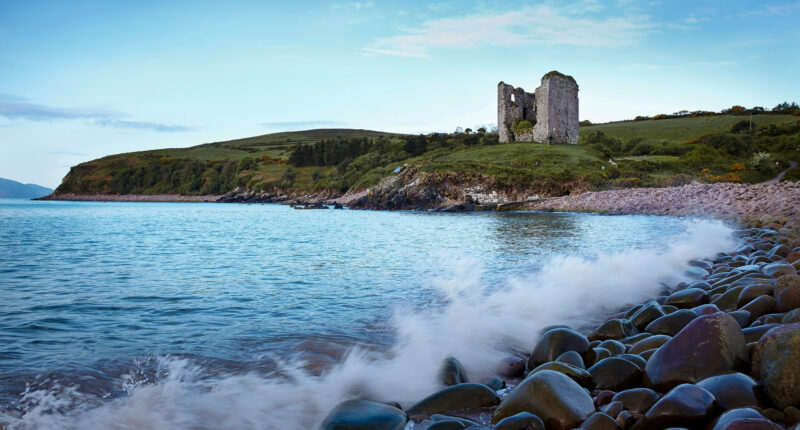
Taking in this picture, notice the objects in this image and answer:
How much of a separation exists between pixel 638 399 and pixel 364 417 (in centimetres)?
209

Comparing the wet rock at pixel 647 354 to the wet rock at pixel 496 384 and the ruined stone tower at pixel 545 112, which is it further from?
the ruined stone tower at pixel 545 112

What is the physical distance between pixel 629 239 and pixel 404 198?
34880 mm

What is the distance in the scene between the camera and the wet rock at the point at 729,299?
586cm

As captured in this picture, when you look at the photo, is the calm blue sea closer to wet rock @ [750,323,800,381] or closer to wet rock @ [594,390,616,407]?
wet rock @ [594,390,616,407]

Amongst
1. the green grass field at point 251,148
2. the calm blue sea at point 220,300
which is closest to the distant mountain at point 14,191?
the green grass field at point 251,148

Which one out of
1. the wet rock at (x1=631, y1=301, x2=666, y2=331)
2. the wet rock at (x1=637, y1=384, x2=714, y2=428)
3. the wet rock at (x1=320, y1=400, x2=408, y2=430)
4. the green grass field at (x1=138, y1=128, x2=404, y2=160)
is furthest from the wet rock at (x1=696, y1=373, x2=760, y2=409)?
the green grass field at (x1=138, y1=128, x2=404, y2=160)

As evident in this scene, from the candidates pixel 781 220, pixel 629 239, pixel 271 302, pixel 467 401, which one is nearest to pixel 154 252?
pixel 271 302

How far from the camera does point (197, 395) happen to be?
4.56 m

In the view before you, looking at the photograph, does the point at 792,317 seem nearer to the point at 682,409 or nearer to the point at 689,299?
the point at 682,409

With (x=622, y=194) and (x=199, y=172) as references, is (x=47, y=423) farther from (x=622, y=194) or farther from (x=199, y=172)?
Answer: (x=199, y=172)

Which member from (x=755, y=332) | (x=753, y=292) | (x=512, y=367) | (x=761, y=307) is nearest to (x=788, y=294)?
(x=761, y=307)

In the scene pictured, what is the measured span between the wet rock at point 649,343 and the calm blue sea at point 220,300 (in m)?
2.50

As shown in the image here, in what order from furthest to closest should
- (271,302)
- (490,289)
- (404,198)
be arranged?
(404,198), (490,289), (271,302)

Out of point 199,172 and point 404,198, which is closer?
point 404,198
